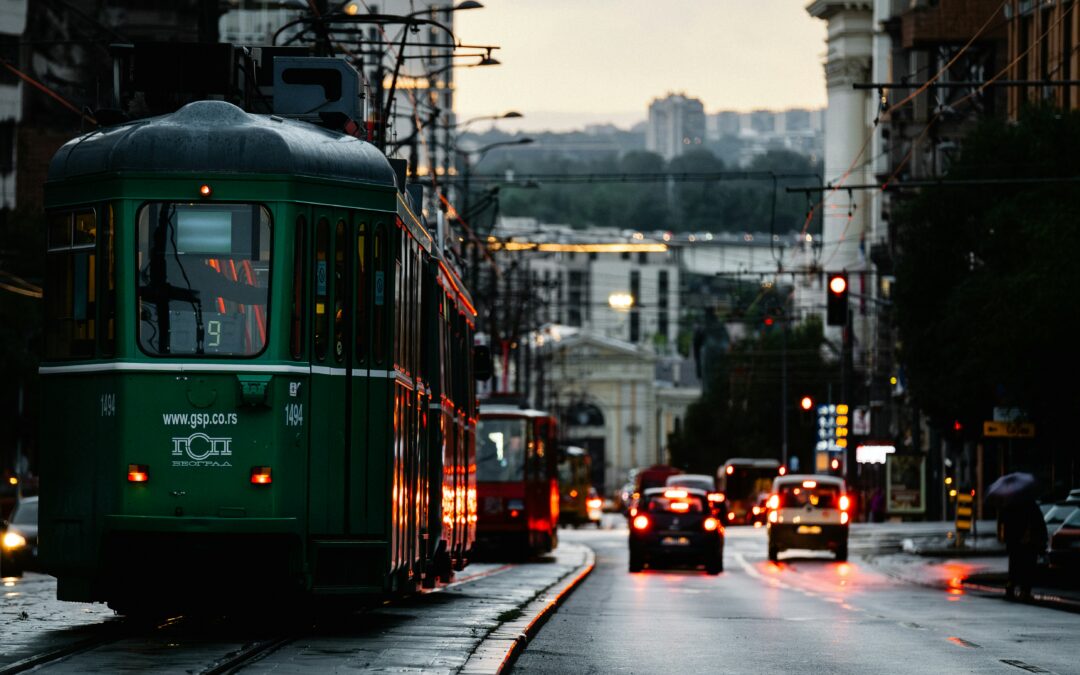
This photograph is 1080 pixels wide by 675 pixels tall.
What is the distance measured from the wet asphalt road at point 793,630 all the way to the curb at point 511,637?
0.54 ft

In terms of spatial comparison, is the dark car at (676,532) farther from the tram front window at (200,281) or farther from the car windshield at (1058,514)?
the tram front window at (200,281)

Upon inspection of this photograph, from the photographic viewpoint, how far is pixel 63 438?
15.1 meters

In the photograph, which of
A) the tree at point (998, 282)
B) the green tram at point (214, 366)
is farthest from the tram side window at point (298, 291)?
the tree at point (998, 282)

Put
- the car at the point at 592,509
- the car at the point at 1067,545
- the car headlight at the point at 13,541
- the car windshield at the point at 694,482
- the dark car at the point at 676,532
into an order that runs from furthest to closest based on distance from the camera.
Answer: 1. the car at the point at 592,509
2. the car windshield at the point at 694,482
3. the dark car at the point at 676,532
4. the car headlight at the point at 13,541
5. the car at the point at 1067,545

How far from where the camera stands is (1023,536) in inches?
1073

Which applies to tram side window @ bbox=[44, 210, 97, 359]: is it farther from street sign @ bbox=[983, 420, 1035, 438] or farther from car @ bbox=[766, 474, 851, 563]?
car @ bbox=[766, 474, 851, 563]

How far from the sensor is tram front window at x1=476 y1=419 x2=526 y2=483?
39969 mm

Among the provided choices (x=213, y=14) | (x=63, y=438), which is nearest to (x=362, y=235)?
(x=63, y=438)

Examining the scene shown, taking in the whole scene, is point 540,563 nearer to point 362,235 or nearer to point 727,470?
point 362,235

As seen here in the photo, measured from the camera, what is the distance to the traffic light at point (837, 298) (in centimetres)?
3706

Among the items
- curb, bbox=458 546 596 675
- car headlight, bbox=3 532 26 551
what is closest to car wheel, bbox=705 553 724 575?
curb, bbox=458 546 596 675

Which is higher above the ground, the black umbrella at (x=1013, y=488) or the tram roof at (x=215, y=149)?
the tram roof at (x=215, y=149)

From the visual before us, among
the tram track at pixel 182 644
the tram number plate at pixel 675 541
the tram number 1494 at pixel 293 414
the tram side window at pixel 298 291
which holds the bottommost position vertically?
the tram number plate at pixel 675 541

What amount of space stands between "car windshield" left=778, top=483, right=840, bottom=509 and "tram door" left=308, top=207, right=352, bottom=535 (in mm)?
31410
